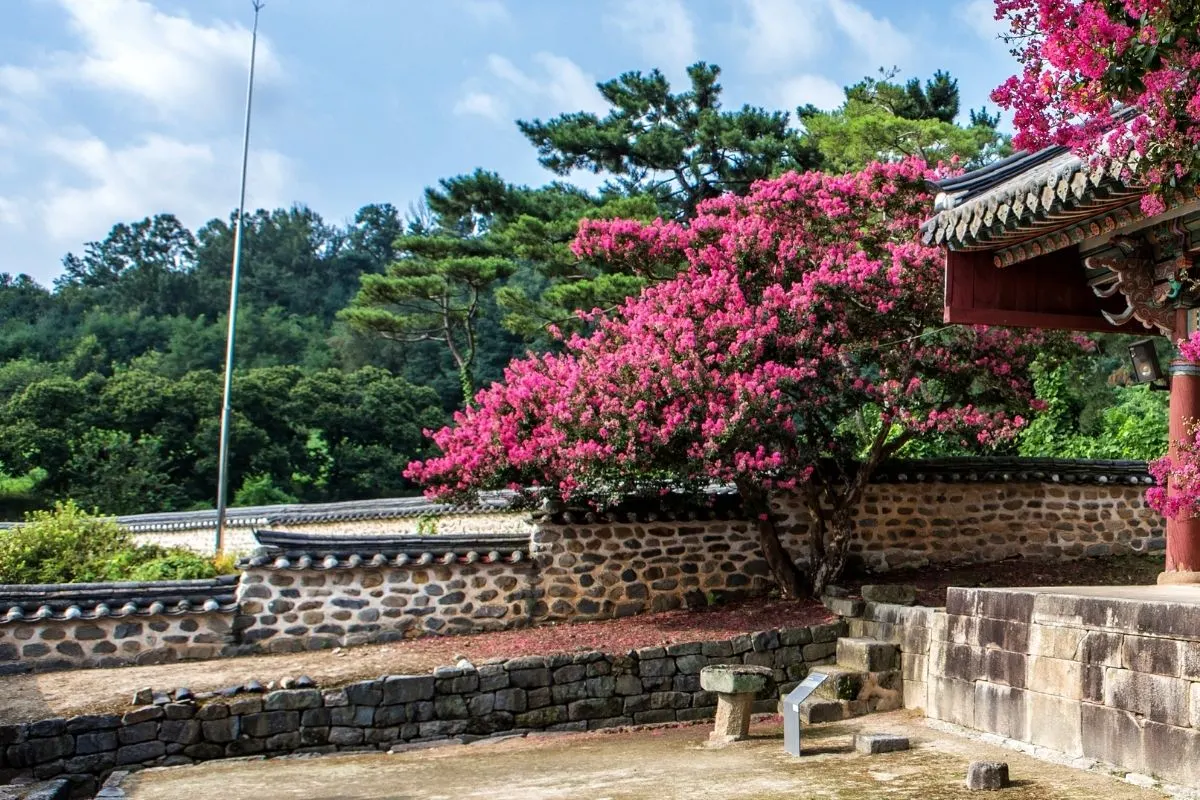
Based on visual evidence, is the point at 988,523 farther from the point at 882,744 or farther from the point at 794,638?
the point at 882,744

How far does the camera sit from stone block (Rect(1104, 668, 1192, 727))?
6.14 metres

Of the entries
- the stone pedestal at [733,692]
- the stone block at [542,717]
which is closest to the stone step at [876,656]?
the stone pedestal at [733,692]

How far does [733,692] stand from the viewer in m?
8.85

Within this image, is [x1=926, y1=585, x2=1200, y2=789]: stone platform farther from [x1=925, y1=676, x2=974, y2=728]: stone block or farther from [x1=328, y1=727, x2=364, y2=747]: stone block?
[x1=328, y1=727, x2=364, y2=747]: stone block

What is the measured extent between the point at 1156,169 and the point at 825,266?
7.50m

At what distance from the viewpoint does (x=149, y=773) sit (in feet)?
29.1

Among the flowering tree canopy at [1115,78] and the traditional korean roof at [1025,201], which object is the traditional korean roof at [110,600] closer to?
the traditional korean roof at [1025,201]

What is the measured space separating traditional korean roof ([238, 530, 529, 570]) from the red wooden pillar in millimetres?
6534

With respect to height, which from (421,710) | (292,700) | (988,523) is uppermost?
(988,523)

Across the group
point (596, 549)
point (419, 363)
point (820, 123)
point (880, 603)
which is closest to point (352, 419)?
point (419, 363)

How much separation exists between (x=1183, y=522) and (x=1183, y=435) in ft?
2.19

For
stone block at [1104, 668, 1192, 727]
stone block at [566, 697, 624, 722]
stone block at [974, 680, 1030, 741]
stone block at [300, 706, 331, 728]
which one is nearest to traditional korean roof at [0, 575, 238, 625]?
stone block at [300, 706, 331, 728]

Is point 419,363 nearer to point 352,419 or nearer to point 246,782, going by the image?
point 352,419

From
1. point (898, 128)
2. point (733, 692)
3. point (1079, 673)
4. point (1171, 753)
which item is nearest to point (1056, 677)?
point (1079, 673)
